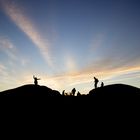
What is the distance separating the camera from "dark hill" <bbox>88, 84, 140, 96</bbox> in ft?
75.3

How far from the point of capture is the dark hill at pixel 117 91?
22.9 meters

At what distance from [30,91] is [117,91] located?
9689mm

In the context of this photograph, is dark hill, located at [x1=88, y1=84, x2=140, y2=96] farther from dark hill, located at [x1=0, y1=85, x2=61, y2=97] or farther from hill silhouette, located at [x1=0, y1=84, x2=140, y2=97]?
dark hill, located at [x1=0, y1=85, x2=61, y2=97]

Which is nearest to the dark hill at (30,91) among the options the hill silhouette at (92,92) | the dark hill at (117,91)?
the hill silhouette at (92,92)

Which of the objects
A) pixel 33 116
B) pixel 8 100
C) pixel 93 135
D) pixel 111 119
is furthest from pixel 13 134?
pixel 111 119

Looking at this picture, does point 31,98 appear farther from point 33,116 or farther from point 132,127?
point 132,127

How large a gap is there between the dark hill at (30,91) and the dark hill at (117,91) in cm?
504

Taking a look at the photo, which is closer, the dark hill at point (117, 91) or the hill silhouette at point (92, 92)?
the hill silhouette at point (92, 92)

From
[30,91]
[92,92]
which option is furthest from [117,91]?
[30,91]

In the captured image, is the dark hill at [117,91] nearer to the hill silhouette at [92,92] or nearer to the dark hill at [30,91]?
the hill silhouette at [92,92]

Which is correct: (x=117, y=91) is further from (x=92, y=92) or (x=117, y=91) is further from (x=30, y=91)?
(x=30, y=91)

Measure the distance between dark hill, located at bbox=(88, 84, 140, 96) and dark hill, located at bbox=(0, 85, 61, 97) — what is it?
16.5 ft

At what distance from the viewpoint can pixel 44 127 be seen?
64.2ft

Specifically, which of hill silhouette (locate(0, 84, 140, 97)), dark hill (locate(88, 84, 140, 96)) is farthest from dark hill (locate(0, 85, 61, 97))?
dark hill (locate(88, 84, 140, 96))
